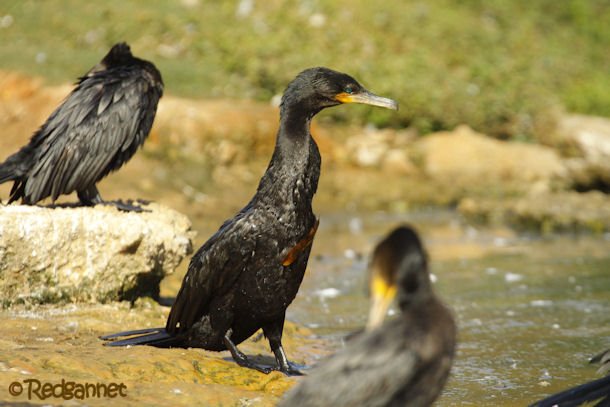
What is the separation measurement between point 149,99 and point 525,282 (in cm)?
422

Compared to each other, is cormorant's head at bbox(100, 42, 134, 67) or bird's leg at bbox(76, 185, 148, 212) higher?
cormorant's head at bbox(100, 42, 134, 67)

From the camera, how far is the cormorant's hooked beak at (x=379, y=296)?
383 centimetres

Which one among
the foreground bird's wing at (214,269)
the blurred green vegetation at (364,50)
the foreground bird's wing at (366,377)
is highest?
the blurred green vegetation at (364,50)

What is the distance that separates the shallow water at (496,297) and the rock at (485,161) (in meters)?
1.34

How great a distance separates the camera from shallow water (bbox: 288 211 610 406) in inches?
242

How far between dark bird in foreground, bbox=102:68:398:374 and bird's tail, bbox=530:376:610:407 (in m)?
1.62

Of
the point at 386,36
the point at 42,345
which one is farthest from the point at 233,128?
the point at 42,345

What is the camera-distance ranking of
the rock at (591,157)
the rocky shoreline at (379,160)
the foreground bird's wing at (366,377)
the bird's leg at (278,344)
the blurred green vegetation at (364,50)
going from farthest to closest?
the blurred green vegetation at (364,50)
the rock at (591,157)
the rocky shoreline at (379,160)
the bird's leg at (278,344)
the foreground bird's wing at (366,377)

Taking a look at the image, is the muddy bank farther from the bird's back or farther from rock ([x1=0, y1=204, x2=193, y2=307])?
the bird's back

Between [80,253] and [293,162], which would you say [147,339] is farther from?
[293,162]

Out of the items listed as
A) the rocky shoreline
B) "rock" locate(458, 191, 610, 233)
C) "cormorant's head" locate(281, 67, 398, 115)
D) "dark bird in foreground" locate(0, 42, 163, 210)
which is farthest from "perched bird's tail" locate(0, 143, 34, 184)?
"rock" locate(458, 191, 610, 233)

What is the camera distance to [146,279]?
22.9 feet

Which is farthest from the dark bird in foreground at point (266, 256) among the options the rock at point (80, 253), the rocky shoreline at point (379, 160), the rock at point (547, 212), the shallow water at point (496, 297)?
the rock at point (547, 212)

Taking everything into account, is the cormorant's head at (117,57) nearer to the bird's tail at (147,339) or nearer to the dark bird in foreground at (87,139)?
the dark bird in foreground at (87,139)
